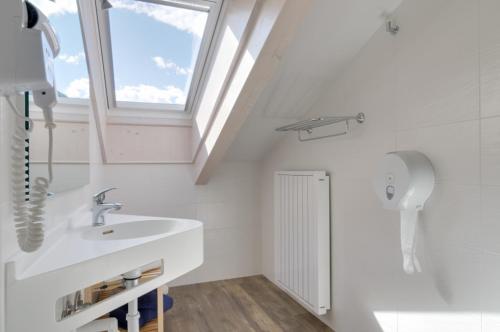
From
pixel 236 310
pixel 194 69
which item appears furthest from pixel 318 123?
pixel 236 310

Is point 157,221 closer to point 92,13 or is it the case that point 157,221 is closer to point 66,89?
point 66,89

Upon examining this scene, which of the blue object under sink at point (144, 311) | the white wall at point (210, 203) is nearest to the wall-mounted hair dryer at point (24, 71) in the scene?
the blue object under sink at point (144, 311)

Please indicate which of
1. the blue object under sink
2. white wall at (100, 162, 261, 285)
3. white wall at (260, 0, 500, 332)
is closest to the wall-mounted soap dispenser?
white wall at (260, 0, 500, 332)

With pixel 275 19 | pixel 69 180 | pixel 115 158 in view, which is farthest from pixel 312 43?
pixel 115 158

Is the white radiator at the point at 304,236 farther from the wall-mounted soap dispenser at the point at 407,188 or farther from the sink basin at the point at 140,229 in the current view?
the sink basin at the point at 140,229

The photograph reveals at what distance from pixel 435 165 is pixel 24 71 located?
1447 millimetres

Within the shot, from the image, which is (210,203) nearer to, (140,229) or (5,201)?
(140,229)

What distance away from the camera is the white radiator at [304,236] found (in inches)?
75.1

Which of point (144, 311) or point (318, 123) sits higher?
point (318, 123)

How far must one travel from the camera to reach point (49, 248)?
94 centimetres

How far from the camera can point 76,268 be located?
76 cm

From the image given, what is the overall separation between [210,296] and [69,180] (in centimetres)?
165

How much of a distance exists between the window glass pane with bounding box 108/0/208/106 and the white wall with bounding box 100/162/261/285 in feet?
2.18

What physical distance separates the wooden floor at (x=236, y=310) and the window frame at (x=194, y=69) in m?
1.63
